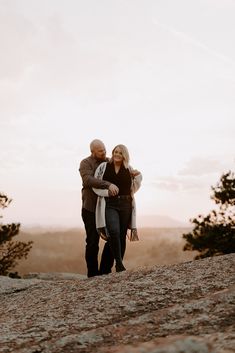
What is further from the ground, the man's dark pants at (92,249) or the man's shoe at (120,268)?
the man's dark pants at (92,249)

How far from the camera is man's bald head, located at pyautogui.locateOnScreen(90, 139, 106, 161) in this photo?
7793 millimetres

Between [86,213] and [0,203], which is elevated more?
[0,203]

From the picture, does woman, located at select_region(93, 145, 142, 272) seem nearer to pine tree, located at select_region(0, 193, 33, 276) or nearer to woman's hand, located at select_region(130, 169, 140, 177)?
woman's hand, located at select_region(130, 169, 140, 177)

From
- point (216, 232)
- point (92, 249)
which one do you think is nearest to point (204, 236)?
point (216, 232)

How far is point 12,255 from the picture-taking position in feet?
83.3

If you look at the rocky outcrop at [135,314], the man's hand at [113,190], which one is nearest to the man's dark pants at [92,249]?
the man's hand at [113,190]

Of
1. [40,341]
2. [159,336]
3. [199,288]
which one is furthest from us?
[199,288]

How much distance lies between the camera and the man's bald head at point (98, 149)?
25.6ft

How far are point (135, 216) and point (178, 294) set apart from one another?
2.98m

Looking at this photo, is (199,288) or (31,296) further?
(31,296)

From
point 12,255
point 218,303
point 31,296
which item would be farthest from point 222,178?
point 218,303

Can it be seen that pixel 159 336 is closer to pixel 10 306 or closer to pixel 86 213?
pixel 10 306

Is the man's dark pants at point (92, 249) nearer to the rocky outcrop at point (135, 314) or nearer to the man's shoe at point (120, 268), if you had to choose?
the man's shoe at point (120, 268)

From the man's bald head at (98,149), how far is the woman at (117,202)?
0.34m
